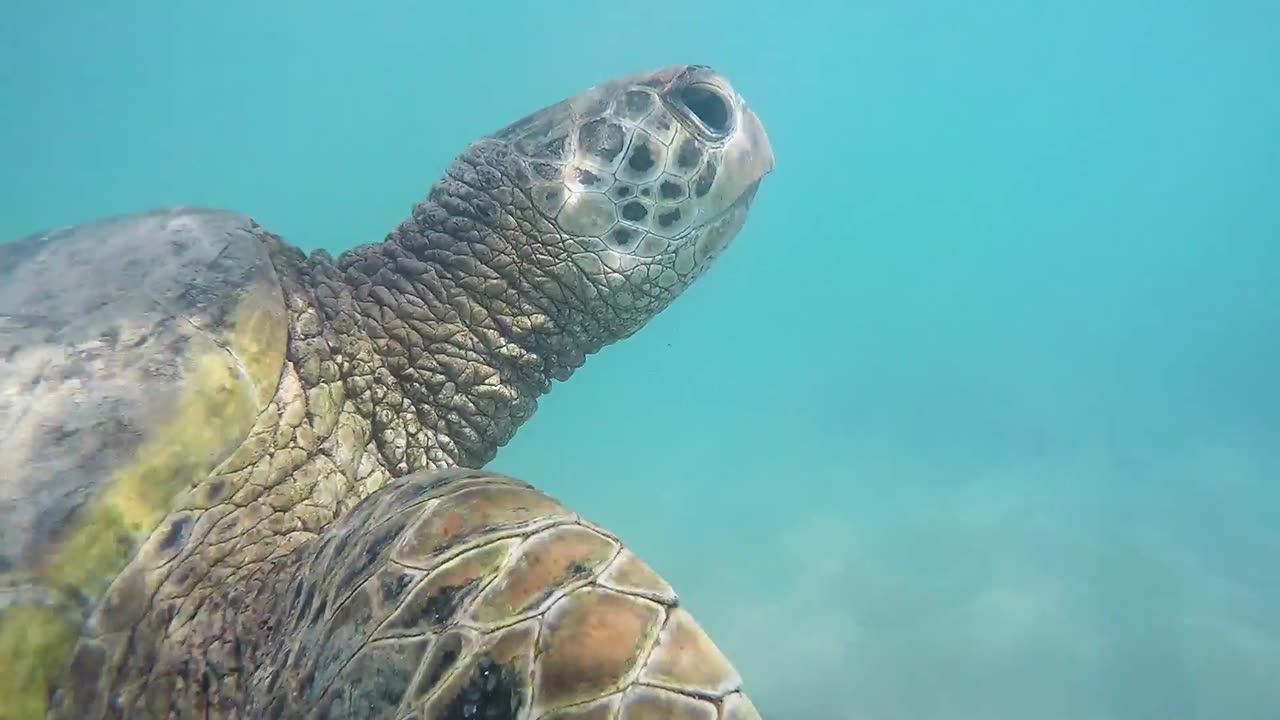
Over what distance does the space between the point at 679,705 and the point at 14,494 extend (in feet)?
4.16

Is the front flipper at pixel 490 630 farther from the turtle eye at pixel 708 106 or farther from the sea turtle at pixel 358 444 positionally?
the turtle eye at pixel 708 106

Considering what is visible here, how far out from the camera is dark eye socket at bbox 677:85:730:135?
8.40 ft

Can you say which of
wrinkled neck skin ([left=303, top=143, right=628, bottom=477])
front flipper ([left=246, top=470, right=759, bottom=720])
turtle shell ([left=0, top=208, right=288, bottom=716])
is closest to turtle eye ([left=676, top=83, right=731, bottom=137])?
wrinkled neck skin ([left=303, top=143, right=628, bottom=477])

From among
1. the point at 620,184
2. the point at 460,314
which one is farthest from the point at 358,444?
the point at 620,184

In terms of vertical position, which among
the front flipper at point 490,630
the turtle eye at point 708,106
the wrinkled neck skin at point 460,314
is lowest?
the front flipper at point 490,630

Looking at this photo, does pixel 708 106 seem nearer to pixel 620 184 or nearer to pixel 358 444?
pixel 620 184

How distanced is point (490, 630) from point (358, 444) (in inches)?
47.2

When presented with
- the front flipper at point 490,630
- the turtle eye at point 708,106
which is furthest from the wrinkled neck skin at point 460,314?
the front flipper at point 490,630

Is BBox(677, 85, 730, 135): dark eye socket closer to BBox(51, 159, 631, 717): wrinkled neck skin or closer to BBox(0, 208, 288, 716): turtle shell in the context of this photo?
BBox(51, 159, 631, 717): wrinkled neck skin

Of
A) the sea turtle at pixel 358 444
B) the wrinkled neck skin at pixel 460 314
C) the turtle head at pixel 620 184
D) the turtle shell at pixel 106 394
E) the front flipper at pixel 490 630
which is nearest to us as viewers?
the front flipper at pixel 490 630

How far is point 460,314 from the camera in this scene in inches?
99.7

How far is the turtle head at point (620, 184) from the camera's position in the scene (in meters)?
2.47

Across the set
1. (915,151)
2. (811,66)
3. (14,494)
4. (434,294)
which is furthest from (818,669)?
(915,151)

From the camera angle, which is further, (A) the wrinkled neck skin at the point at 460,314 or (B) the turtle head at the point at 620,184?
(B) the turtle head at the point at 620,184
